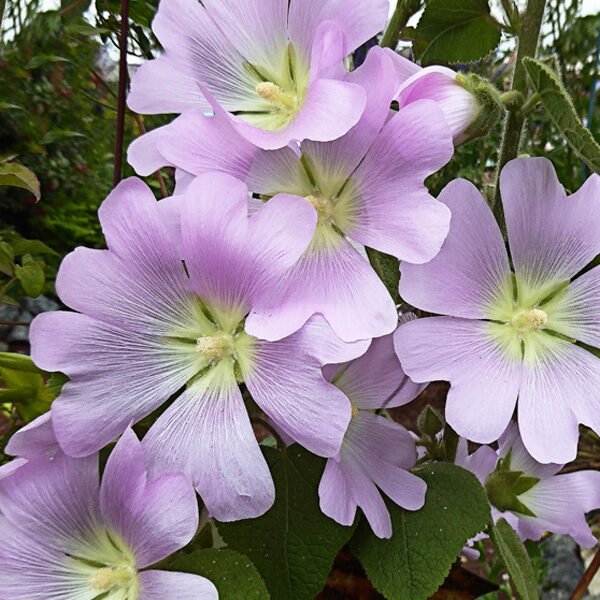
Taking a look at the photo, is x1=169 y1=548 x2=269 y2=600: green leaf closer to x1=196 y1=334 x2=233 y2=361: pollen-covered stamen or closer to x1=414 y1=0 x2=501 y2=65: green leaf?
x1=196 y1=334 x2=233 y2=361: pollen-covered stamen

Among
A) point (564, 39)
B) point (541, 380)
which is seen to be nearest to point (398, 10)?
point (541, 380)

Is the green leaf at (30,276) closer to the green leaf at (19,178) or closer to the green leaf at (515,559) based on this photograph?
the green leaf at (19,178)

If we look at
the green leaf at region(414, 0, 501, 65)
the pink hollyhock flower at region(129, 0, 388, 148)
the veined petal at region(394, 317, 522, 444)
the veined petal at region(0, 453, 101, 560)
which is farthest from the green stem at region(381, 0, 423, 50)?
the veined petal at region(0, 453, 101, 560)

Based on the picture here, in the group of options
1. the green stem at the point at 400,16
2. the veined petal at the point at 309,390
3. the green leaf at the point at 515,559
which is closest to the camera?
the veined petal at the point at 309,390

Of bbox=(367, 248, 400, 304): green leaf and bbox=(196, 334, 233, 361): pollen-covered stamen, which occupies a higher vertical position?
bbox=(367, 248, 400, 304): green leaf

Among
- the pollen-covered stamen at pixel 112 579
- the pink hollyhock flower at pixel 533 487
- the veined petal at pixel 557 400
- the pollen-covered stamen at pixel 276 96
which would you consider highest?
the pollen-covered stamen at pixel 276 96

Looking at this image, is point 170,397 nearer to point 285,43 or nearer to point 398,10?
point 285,43

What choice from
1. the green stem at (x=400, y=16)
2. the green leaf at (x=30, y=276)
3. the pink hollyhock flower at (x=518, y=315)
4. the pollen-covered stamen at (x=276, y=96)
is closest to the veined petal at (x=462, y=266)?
the pink hollyhock flower at (x=518, y=315)
